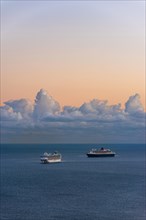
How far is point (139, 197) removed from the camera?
515 feet

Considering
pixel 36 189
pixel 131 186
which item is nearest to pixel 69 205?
pixel 36 189

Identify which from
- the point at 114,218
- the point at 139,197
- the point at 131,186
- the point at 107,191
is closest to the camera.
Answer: the point at 114,218

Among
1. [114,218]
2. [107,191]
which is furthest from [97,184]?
[114,218]

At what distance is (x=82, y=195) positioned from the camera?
528 ft

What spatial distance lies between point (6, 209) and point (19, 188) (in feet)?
144

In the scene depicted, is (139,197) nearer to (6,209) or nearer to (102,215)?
(102,215)

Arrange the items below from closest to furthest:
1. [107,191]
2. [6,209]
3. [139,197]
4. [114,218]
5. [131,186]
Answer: [114,218] < [6,209] < [139,197] < [107,191] < [131,186]

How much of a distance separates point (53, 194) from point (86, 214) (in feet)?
117

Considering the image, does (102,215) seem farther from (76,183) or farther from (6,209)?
(76,183)

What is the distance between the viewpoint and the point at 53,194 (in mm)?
163875

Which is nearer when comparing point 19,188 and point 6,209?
point 6,209

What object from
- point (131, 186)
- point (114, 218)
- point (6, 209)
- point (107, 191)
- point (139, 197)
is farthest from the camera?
point (131, 186)

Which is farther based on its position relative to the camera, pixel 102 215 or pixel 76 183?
pixel 76 183

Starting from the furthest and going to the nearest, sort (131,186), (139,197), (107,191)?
1. (131,186)
2. (107,191)
3. (139,197)
